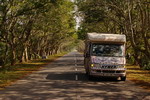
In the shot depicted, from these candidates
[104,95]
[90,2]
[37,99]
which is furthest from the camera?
[90,2]

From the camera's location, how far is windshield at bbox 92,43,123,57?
52.1 feet

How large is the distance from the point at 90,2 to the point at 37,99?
16201 millimetres

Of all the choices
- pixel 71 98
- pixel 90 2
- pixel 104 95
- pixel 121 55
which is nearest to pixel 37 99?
pixel 71 98

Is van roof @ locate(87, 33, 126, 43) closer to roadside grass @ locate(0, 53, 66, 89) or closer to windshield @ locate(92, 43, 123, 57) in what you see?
windshield @ locate(92, 43, 123, 57)

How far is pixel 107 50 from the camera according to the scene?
16047 mm

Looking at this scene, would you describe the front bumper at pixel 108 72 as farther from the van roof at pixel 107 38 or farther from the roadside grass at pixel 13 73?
the roadside grass at pixel 13 73

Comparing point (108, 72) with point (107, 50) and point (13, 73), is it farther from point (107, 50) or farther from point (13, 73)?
point (13, 73)

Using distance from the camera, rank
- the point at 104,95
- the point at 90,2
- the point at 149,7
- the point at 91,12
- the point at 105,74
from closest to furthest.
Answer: the point at 104,95
the point at 105,74
the point at 149,7
the point at 90,2
the point at 91,12

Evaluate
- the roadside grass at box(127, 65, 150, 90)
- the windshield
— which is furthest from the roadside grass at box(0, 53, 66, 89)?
the roadside grass at box(127, 65, 150, 90)

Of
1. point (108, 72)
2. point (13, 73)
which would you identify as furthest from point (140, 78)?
point (13, 73)

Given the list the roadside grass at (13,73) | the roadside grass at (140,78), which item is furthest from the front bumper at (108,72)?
the roadside grass at (13,73)

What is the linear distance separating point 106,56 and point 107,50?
51cm

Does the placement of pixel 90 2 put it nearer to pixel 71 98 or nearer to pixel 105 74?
pixel 105 74

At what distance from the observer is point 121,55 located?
1584 cm
